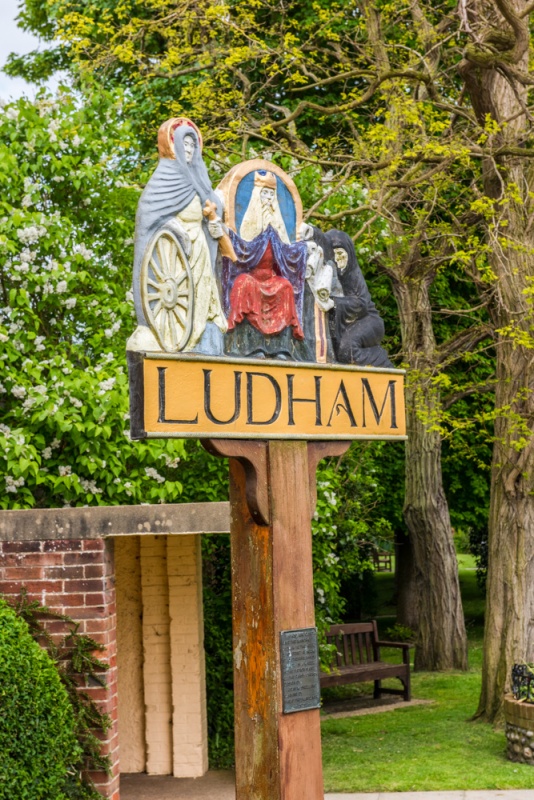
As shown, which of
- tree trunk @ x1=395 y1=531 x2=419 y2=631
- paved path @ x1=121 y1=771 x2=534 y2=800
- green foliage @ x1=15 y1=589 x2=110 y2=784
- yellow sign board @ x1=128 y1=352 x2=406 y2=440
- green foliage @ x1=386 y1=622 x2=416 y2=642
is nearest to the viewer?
yellow sign board @ x1=128 y1=352 x2=406 y2=440

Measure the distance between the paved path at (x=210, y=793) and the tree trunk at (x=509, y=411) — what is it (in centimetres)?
281

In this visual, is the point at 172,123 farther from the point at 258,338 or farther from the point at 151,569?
the point at 151,569

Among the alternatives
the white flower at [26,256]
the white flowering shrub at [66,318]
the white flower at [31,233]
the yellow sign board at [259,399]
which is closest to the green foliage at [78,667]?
the white flowering shrub at [66,318]

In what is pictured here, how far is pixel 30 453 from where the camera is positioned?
895 centimetres

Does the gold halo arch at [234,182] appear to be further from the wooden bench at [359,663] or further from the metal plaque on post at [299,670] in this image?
the wooden bench at [359,663]

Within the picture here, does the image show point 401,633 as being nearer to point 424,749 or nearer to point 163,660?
point 424,749

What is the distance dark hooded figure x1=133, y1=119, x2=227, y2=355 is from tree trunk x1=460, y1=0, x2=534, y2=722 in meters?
6.45

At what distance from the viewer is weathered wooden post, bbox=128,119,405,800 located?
540 cm

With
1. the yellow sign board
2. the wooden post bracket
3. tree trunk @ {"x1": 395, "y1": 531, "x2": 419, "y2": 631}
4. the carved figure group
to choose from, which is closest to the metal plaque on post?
the wooden post bracket

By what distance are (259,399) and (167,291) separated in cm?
75

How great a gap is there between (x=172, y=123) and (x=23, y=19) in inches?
666

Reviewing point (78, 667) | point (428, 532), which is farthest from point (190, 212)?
point (428, 532)

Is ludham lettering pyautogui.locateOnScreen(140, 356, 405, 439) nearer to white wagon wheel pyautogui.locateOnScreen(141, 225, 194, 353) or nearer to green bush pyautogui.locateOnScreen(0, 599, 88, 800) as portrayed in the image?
white wagon wheel pyautogui.locateOnScreen(141, 225, 194, 353)

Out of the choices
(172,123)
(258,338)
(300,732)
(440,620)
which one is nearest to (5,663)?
(300,732)
